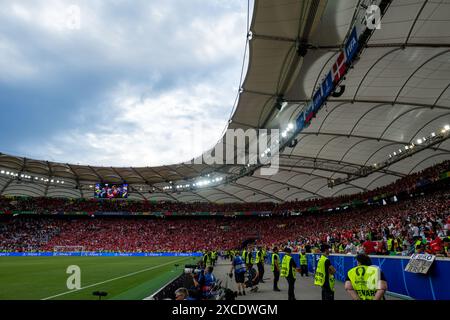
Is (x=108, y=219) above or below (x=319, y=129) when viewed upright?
below

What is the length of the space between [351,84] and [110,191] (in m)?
47.7

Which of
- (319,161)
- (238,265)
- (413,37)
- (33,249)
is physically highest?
(413,37)

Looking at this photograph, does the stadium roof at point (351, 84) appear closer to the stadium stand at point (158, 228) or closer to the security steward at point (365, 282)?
the stadium stand at point (158, 228)

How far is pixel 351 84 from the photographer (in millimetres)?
22172

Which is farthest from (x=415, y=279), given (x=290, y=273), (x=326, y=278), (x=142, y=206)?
(x=142, y=206)

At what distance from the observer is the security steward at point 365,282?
477 centimetres

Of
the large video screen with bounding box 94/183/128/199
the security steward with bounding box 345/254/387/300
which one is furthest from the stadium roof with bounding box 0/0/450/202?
the large video screen with bounding box 94/183/128/199

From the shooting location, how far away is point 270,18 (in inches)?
585

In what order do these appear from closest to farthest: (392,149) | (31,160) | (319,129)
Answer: (319,129), (392,149), (31,160)

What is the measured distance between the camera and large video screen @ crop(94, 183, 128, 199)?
189ft

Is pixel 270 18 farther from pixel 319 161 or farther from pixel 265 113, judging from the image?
pixel 319 161
